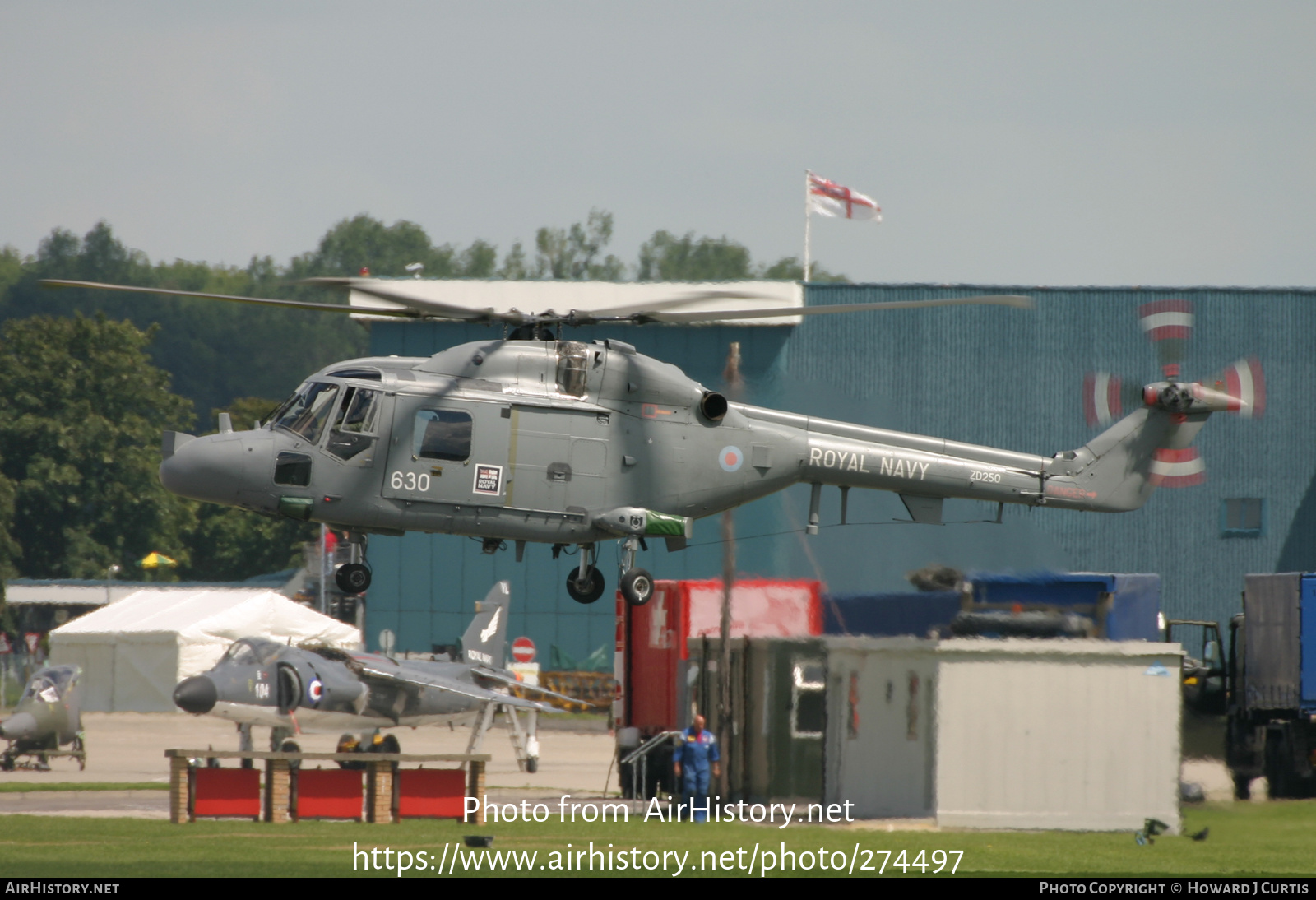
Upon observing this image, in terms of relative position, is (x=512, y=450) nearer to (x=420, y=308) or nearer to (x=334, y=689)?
(x=420, y=308)

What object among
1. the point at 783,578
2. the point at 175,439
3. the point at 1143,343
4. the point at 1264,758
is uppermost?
the point at 1143,343

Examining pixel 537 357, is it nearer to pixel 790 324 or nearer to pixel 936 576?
pixel 936 576

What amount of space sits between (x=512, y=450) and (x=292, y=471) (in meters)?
2.47

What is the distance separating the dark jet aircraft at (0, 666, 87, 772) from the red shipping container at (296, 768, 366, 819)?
12767mm

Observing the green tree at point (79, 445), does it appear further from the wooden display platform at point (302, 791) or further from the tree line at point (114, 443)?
the wooden display platform at point (302, 791)

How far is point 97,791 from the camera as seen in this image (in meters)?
31.2

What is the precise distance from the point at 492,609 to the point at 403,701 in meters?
5.36

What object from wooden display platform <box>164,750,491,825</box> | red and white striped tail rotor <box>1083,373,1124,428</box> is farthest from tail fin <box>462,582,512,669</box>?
red and white striped tail rotor <box>1083,373,1124,428</box>

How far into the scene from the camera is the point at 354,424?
1778cm

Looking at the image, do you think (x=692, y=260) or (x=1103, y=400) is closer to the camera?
(x=1103, y=400)

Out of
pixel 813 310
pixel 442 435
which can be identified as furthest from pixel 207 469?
pixel 813 310

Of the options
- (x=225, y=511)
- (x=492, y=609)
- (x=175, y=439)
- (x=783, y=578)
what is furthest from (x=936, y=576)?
(x=225, y=511)

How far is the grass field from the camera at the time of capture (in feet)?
50.8

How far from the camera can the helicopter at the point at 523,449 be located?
58.0ft
